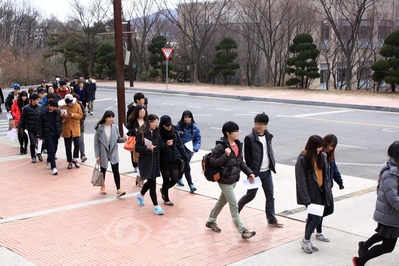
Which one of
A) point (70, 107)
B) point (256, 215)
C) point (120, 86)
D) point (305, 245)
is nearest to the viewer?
point (305, 245)

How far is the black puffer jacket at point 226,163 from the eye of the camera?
22.2 ft

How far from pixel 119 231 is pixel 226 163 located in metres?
1.83

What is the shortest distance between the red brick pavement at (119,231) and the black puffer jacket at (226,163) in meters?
0.83

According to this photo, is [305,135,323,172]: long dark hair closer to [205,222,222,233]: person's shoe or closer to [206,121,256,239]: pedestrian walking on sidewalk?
[206,121,256,239]: pedestrian walking on sidewalk

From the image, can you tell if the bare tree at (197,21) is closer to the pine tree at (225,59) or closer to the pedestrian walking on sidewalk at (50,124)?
the pine tree at (225,59)

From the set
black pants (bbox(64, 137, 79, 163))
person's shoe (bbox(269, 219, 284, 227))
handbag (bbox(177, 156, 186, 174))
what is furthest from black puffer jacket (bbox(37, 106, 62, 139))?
person's shoe (bbox(269, 219, 284, 227))

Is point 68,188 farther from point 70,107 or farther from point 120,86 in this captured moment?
point 120,86

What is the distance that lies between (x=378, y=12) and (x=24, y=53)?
99.5 ft

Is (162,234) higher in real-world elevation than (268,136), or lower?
lower

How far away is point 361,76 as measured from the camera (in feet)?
124

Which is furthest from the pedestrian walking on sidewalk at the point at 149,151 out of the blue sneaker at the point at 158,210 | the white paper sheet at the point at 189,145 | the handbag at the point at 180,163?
the white paper sheet at the point at 189,145

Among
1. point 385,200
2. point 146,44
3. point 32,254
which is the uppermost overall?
point 146,44

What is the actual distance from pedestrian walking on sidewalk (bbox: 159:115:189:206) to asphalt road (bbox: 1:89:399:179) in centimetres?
409

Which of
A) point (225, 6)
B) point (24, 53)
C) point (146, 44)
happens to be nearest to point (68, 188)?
point (225, 6)
